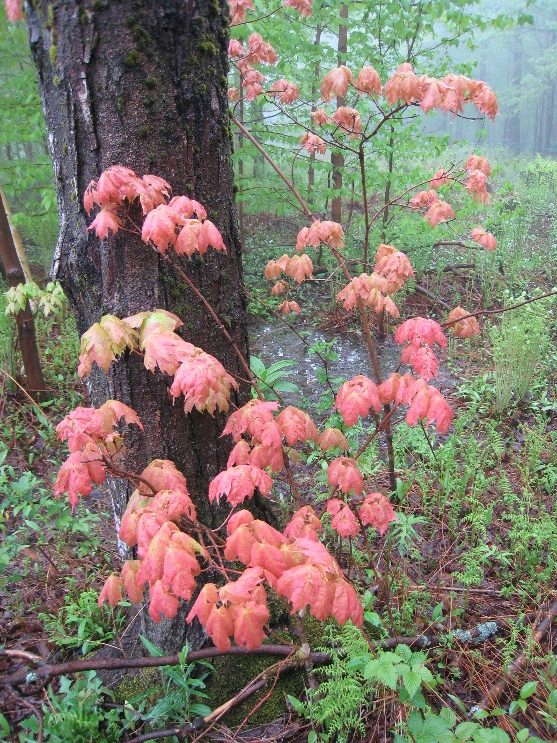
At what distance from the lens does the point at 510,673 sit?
169 cm

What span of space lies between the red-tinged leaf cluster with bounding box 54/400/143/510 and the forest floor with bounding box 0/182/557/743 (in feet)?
2.85

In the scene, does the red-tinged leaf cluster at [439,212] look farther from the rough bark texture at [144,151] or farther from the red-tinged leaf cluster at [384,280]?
the rough bark texture at [144,151]

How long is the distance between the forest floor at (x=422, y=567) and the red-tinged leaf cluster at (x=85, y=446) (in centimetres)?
87

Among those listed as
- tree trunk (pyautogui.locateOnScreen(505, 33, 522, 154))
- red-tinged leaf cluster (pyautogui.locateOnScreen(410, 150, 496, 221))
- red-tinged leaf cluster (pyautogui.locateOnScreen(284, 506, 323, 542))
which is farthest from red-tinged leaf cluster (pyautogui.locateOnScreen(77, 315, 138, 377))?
tree trunk (pyautogui.locateOnScreen(505, 33, 522, 154))

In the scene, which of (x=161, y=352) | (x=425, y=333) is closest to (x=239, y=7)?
(x=425, y=333)

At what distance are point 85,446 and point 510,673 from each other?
5.48 feet

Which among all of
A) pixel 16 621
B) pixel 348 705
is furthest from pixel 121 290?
pixel 16 621

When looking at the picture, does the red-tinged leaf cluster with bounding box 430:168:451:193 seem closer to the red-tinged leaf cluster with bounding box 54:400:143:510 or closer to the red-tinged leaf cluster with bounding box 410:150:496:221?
the red-tinged leaf cluster with bounding box 410:150:496:221

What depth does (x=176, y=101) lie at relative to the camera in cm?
146

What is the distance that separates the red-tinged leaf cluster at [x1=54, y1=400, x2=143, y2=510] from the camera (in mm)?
1317

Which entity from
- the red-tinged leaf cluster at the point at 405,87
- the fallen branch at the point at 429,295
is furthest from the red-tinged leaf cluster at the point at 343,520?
the fallen branch at the point at 429,295

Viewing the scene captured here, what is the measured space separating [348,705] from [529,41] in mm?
34387

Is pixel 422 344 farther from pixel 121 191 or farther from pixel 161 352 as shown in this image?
pixel 121 191

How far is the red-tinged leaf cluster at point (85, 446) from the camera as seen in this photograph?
4.32 feet
